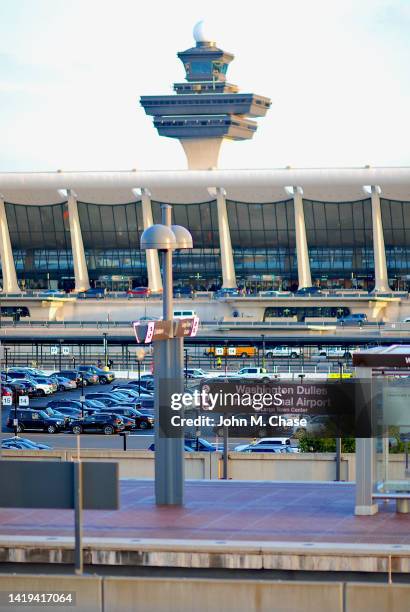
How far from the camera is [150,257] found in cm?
11969

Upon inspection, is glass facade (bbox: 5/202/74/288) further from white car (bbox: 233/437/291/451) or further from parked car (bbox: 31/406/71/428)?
white car (bbox: 233/437/291/451)

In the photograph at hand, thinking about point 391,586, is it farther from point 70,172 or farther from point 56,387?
point 70,172

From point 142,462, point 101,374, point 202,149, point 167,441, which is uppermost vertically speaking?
point 202,149

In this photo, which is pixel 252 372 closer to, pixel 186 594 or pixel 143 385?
pixel 143 385

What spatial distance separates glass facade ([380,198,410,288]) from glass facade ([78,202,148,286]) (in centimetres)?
2076

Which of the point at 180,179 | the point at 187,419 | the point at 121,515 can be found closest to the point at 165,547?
the point at 121,515

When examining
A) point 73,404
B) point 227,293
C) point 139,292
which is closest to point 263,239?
point 227,293

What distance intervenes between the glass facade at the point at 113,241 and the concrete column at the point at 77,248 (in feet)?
3.07

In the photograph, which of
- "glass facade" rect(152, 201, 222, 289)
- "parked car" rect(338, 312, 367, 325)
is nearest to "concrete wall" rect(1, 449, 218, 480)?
"parked car" rect(338, 312, 367, 325)

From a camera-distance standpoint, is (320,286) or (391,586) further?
(320,286)

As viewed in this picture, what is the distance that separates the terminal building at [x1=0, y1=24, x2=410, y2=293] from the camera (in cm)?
11344

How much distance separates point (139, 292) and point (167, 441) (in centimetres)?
9039

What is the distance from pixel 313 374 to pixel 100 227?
158 ft

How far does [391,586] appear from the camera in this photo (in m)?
17.3
